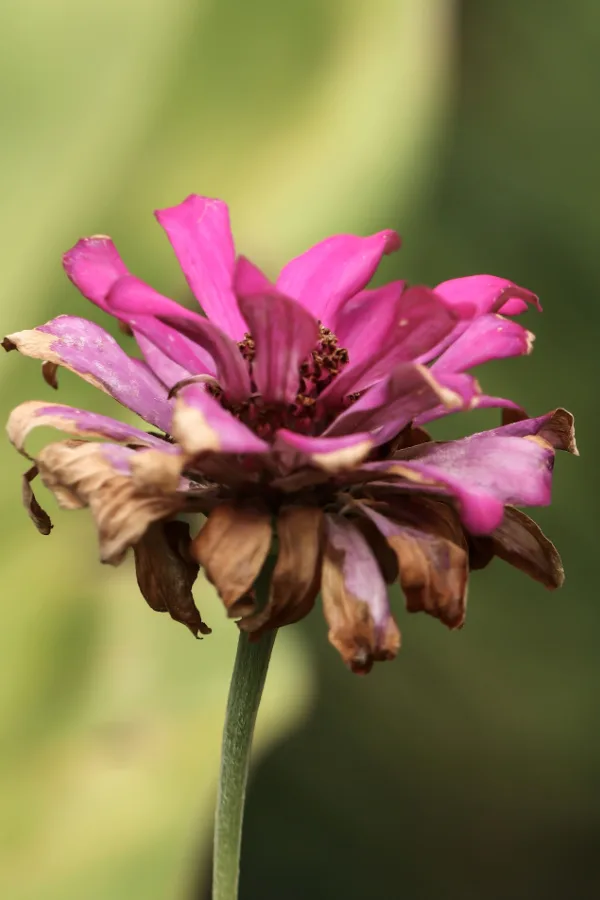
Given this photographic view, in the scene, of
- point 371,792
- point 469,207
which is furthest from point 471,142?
point 371,792

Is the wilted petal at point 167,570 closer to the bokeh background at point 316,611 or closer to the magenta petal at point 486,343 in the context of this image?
the magenta petal at point 486,343

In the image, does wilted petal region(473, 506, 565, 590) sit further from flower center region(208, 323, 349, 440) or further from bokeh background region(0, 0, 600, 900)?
bokeh background region(0, 0, 600, 900)

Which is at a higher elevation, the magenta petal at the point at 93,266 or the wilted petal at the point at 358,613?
the magenta petal at the point at 93,266

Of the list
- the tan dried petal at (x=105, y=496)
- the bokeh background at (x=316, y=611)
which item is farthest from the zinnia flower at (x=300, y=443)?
the bokeh background at (x=316, y=611)

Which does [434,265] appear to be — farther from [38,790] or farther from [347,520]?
Answer: [347,520]

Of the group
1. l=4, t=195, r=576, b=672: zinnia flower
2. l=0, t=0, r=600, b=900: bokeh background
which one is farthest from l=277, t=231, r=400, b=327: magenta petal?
l=0, t=0, r=600, b=900: bokeh background

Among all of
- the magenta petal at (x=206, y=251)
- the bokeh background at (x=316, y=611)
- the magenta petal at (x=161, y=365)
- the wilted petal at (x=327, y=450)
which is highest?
the magenta petal at (x=206, y=251)
